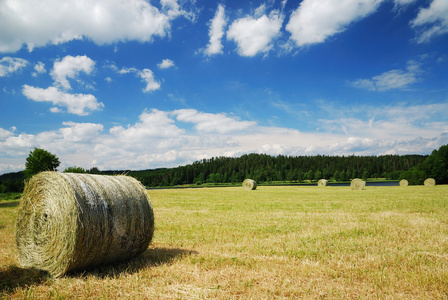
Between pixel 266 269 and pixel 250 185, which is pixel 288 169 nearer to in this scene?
pixel 250 185

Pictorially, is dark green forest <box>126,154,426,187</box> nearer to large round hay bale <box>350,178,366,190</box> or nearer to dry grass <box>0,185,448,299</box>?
large round hay bale <box>350,178,366,190</box>

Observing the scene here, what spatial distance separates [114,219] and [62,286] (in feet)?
5.26

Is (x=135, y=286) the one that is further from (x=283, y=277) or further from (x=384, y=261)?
(x=384, y=261)

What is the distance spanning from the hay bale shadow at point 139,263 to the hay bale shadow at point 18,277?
2.10ft

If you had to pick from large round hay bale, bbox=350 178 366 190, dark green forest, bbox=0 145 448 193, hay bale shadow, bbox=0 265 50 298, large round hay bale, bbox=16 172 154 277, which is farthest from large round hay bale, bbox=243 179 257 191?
dark green forest, bbox=0 145 448 193

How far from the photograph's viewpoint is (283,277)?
216 inches

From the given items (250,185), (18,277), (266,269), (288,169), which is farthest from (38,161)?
(288,169)

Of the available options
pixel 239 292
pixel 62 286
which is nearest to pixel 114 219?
pixel 62 286

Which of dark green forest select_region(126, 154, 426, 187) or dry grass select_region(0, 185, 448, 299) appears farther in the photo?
dark green forest select_region(126, 154, 426, 187)

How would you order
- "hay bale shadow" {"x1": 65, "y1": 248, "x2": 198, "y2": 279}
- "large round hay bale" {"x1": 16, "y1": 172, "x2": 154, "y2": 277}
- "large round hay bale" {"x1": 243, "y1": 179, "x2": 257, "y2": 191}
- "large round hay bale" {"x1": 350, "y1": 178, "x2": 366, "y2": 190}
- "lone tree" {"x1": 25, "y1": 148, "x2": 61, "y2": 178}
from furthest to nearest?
"lone tree" {"x1": 25, "y1": 148, "x2": 61, "y2": 178} < "large round hay bale" {"x1": 243, "y1": 179, "x2": 257, "y2": 191} < "large round hay bale" {"x1": 350, "y1": 178, "x2": 366, "y2": 190} < "hay bale shadow" {"x1": 65, "y1": 248, "x2": 198, "y2": 279} < "large round hay bale" {"x1": 16, "y1": 172, "x2": 154, "y2": 277}

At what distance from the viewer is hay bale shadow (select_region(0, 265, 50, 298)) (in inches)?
206

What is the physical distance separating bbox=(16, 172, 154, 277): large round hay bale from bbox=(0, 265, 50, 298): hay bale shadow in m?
0.15

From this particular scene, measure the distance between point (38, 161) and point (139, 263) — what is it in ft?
193

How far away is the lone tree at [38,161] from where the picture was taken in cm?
5219
